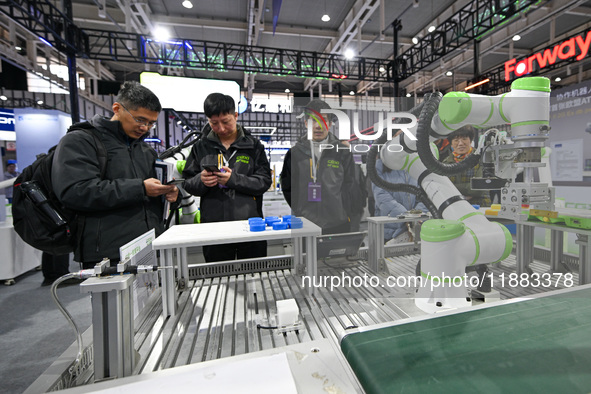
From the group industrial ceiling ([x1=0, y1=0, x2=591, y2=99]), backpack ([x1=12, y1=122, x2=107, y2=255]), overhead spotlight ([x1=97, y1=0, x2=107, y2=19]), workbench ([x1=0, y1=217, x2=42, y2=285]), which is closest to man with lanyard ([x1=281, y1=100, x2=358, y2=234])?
backpack ([x1=12, y1=122, x2=107, y2=255])

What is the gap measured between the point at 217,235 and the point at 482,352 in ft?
3.35

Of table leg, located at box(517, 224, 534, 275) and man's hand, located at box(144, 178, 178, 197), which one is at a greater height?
man's hand, located at box(144, 178, 178, 197)

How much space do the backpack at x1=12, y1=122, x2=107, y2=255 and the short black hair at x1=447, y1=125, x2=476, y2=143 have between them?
55.3 inches

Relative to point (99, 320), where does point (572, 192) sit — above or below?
above

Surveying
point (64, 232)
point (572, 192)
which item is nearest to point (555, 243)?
point (572, 192)

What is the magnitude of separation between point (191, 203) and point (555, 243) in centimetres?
225

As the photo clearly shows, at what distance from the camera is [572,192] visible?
1185 mm

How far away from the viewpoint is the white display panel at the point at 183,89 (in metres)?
5.14

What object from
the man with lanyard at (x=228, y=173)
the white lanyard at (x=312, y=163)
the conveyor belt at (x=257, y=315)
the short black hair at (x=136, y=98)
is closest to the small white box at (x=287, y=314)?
the conveyor belt at (x=257, y=315)

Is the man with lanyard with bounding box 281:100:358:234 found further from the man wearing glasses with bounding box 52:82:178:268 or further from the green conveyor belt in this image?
the man wearing glasses with bounding box 52:82:178:268

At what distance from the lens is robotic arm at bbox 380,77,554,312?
855 mm

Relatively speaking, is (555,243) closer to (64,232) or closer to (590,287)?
(590,287)

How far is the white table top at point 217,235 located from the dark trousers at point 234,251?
0.33m

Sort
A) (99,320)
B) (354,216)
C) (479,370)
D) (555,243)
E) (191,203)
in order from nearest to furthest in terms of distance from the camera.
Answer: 1. (479,370)
2. (99,320)
3. (354,216)
4. (555,243)
5. (191,203)
